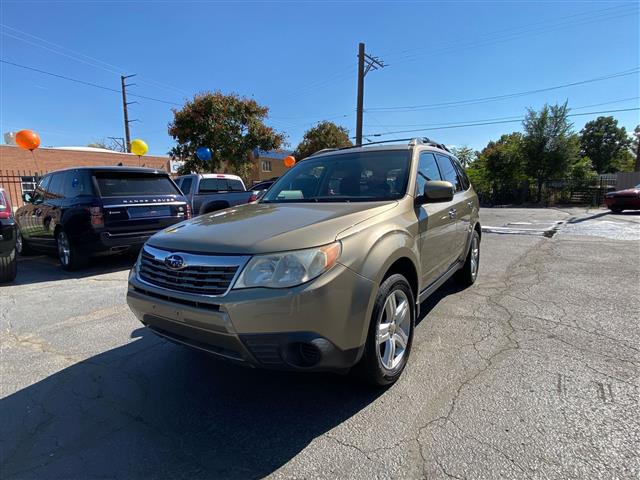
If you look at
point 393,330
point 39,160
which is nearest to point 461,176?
point 393,330

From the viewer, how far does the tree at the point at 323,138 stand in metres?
39.5

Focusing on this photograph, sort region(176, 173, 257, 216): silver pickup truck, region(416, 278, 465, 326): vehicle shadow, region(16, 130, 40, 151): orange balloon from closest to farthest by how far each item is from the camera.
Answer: region(416, 278, 465, 326): vehicle shadow → region(176, 173, 257, 216): silver pickup truck → region(16, 130, 40, 151): orange balloon

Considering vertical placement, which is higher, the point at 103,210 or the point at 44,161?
the point at 44,161

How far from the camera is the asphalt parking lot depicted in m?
2.05

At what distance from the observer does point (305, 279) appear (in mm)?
2135

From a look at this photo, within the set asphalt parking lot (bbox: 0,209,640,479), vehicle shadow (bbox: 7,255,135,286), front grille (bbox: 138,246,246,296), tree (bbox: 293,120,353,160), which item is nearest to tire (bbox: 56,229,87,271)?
vehicle shadow (bbox: 7,255,135,286)

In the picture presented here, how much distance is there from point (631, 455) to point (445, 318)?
2119 mm

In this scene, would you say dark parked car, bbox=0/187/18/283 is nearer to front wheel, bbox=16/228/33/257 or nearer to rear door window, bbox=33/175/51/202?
rear door window, bbox=33/175/51/202

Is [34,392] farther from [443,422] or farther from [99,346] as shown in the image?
[443,422]

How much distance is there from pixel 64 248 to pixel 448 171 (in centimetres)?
656

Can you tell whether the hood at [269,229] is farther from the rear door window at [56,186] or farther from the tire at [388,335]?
the rear door window at [56,186]

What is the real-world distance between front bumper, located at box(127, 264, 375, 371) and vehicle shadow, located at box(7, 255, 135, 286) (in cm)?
538

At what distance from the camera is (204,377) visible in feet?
9.78

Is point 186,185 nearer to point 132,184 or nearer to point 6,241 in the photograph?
point 132,184
